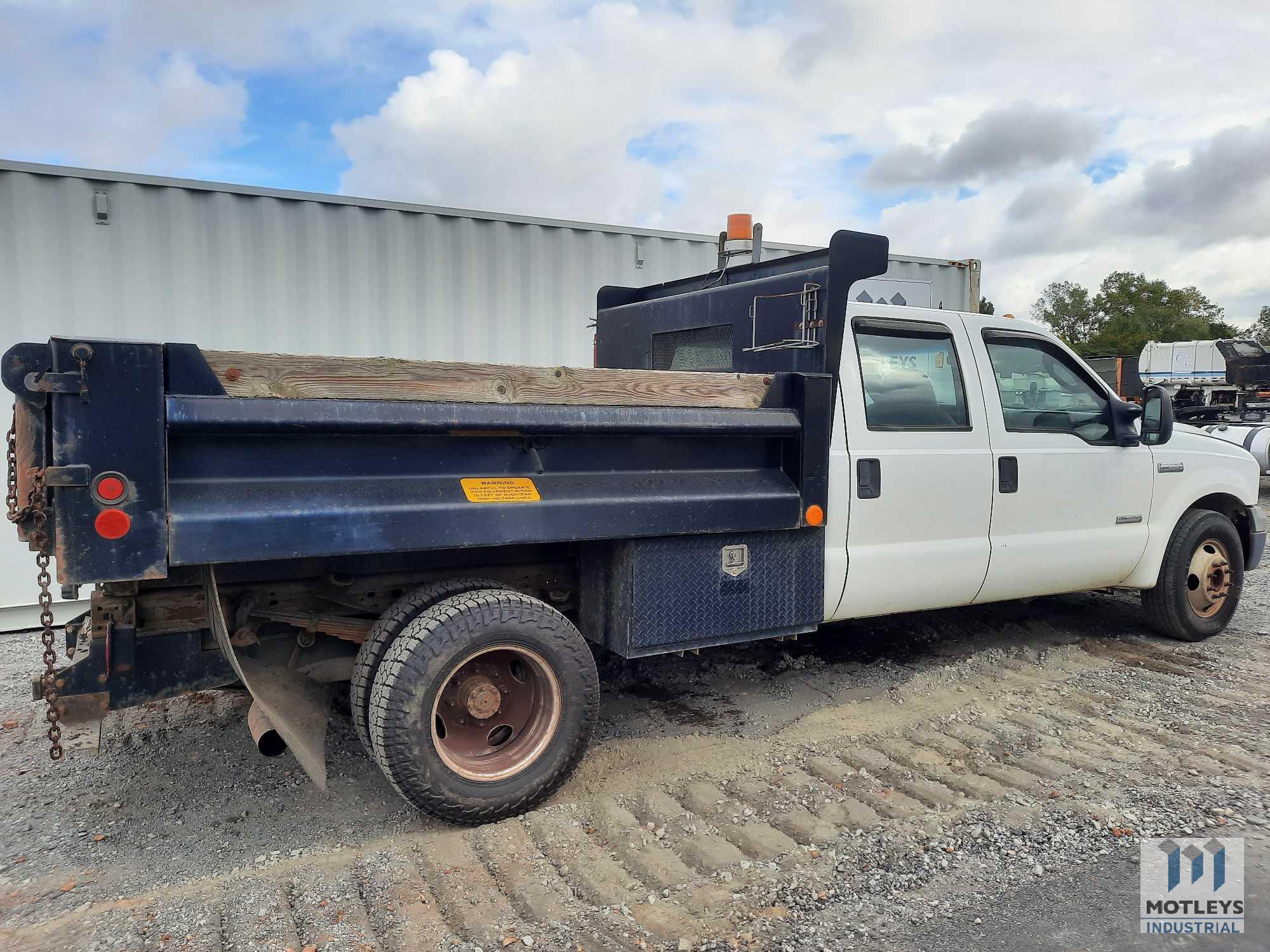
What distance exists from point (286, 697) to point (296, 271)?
4.46m

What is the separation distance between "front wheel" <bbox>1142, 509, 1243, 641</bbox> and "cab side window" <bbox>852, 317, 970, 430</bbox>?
2.02 metres

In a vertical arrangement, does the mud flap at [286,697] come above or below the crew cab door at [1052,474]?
below

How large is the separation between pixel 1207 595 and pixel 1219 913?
3.43m

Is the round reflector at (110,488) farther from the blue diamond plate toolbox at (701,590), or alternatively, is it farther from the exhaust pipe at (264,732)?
the blue diamond plate toolbox at (701,590)

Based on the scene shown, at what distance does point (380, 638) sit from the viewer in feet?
10.6

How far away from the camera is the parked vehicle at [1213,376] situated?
18328mm

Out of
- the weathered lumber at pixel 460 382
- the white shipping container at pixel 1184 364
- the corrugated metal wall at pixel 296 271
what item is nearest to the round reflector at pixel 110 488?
the weathered lumber at pixel 460 382

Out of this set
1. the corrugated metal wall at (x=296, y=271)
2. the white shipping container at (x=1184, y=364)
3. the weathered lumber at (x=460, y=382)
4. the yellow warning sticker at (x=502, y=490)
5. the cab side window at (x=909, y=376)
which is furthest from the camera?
the white shipping container at (x=1184, y=364)

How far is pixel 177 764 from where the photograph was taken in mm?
3762

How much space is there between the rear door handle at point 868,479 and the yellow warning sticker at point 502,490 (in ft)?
5.36

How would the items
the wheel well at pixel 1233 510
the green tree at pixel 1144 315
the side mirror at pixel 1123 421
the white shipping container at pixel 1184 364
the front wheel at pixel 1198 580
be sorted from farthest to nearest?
the green tree at pixel 1144 315 → the white shipping container at pixel 1184 364 → the wheel well at pixel 1233 510 → the front wheel at pixel 1198 580 → the side mirror at pixel 1123 421

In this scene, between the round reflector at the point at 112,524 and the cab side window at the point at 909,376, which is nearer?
the round reflector at the point at 112,524

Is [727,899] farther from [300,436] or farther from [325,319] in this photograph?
[325,319]

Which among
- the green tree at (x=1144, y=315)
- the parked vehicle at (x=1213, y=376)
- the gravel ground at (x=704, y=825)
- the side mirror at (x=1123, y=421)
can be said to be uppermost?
the green tree at (x=1144, y=315)
